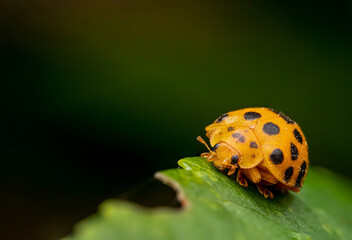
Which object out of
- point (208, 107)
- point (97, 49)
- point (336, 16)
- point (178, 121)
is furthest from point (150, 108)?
point (336, 16)

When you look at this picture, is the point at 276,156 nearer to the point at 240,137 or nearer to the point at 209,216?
the point at 240,137

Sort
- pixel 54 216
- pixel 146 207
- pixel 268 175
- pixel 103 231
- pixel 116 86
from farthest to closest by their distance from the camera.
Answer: pixel 116 86, pixel 54 216, pixel 268 175, pixel 146 207, pixel 103 231

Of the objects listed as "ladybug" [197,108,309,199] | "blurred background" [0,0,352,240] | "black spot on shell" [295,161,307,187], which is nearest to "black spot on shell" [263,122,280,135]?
"ladybug" [197,108,309,199]

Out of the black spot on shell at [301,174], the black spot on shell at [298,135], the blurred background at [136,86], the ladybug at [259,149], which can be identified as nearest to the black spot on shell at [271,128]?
the ladybug at [259,149]

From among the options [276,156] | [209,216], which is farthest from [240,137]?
[209,216]

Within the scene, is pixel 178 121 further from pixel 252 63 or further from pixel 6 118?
pixel 6 118

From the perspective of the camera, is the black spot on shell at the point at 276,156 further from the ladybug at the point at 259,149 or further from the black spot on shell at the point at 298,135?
the black spot on shell at the point at 298,135

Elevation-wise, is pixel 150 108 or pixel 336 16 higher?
pixel 336 16
